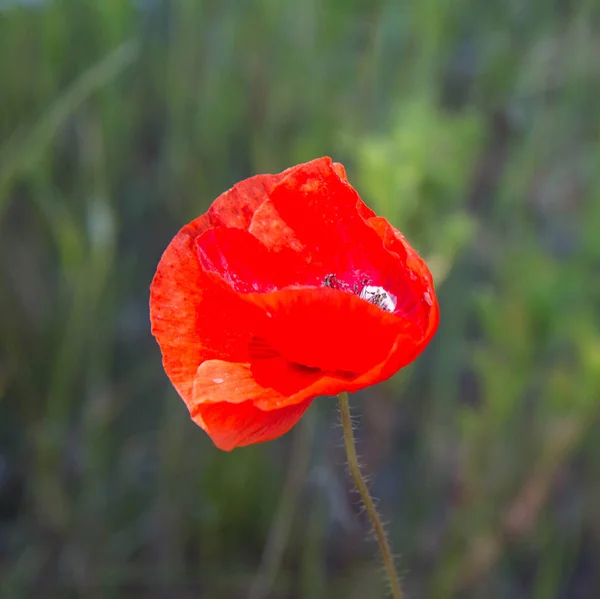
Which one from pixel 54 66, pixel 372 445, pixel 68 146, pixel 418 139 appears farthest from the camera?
pixel 68 146

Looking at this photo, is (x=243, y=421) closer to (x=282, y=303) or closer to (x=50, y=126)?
(x=282, y=303)

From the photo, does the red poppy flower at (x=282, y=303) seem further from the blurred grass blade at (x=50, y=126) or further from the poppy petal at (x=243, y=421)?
the blurred grass blade at (x=50, y=126)

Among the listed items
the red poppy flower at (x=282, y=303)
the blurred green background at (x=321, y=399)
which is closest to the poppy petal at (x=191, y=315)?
the red poppy flower at (x=282, y=303)

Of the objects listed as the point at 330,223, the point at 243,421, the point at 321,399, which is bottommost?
the point at 321,399

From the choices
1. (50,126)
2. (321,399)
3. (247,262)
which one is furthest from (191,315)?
(321,399)

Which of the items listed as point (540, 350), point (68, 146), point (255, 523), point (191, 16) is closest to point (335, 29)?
point (191, 16)

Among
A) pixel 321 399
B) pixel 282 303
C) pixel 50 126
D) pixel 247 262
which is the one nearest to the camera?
pixel 282 303

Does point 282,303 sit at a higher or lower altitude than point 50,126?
lower

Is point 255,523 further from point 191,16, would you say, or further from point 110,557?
point 191,16
